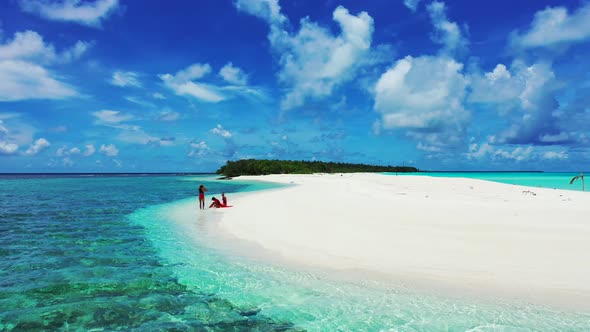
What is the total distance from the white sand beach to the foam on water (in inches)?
27.9

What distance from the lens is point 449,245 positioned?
11.5 metres

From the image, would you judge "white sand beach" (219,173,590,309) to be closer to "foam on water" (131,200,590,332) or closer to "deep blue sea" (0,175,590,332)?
"foam on water" (131,200,590,332)

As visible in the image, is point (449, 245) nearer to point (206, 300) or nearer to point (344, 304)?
point (344, 304)

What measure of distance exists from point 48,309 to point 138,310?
6.24 ft

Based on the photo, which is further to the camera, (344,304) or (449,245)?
(449,245)

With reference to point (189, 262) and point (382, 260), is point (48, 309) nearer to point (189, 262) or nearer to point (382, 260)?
point (189, 262)

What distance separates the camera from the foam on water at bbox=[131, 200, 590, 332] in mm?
6434

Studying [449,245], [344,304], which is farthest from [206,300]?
[449,245]

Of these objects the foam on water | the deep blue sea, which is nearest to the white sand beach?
the foam on water

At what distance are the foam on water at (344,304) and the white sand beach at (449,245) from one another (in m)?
0.71

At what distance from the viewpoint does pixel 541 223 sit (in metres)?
14.9

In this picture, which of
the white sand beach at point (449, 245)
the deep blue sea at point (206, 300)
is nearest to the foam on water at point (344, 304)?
the deep blue sea at point (206, 300)

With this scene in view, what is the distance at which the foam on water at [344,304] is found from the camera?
6434 millimetres

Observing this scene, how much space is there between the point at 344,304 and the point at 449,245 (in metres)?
5.80
